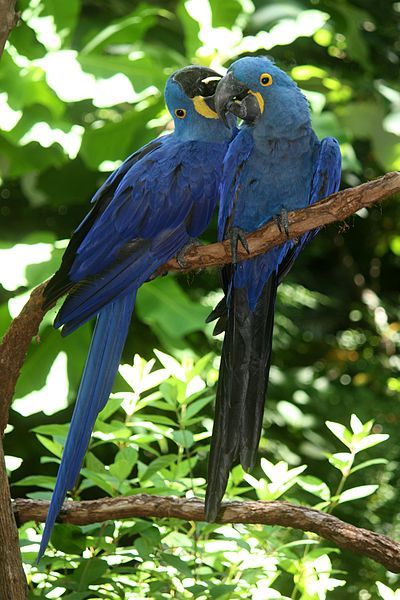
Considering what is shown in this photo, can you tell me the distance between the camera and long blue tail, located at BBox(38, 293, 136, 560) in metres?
0.79

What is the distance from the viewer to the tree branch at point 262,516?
0.83m

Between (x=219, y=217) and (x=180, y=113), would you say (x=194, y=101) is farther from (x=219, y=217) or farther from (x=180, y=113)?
(x=219, y=217)

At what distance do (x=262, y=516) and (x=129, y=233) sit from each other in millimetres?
310

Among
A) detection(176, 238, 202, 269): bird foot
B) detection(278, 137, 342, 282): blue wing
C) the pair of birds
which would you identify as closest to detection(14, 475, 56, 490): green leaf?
the pair of birds

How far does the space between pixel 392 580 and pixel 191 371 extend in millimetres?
616

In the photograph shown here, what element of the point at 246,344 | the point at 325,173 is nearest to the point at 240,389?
the point at 246,344

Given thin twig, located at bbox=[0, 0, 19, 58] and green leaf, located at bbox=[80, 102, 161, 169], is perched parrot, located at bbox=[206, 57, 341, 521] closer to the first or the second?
thin twig, located at bbox=[0, 0, 19, 58]

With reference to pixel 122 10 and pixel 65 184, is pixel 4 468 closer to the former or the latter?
pixel 65 184

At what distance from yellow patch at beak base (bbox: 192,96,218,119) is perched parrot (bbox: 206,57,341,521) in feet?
0.13

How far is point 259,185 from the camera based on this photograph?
0.97m

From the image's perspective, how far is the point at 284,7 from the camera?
1.68m

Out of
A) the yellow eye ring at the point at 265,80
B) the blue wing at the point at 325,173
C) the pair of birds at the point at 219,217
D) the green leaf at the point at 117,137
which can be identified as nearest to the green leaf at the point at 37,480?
the pair of birds at the point at 219,217

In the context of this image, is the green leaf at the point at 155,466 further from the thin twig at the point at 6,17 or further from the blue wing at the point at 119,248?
the thin twig at the point at 6,17

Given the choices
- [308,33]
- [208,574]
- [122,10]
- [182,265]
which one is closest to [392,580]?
[208,574]
